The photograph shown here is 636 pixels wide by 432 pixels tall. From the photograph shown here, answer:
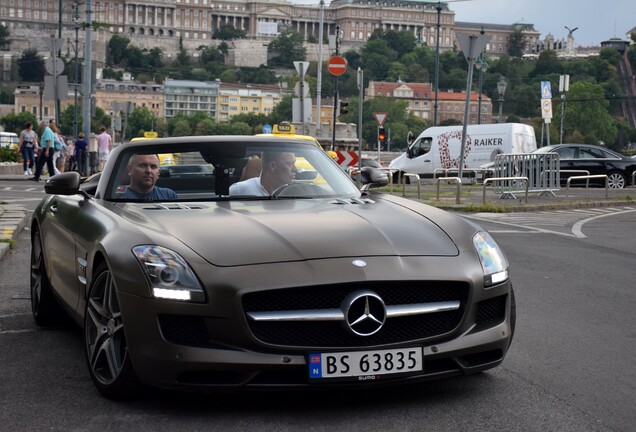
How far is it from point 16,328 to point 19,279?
2.67 meters

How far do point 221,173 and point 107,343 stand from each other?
1.45 metres

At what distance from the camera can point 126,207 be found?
5.90 metres

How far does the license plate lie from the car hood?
1.46 feet

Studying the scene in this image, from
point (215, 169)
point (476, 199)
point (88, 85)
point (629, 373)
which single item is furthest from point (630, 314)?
point (88, 85)

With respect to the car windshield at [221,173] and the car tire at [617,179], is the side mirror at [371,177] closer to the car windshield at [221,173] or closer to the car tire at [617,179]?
the car windshield at [221,173]

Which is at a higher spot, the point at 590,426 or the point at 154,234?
the point at 154,234

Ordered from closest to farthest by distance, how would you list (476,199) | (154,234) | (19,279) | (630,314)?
1. (154,234)
2. (630,314)
3. (19,279)
4. (476,199)

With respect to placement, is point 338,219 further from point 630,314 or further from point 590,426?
point 630,314

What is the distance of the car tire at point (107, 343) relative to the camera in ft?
16.4

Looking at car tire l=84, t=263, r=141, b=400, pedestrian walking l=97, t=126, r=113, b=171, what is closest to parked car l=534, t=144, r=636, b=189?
pedestrian walking l=97, t=126, r=113, b=171

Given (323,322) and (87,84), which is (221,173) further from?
(87,84)

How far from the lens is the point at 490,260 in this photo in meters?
5.27

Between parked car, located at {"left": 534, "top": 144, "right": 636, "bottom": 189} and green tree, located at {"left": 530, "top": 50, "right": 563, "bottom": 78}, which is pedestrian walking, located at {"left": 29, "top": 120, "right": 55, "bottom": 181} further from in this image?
green tree, located at {"left": 530, "top": 50, "right": 563, "bottom": 78}

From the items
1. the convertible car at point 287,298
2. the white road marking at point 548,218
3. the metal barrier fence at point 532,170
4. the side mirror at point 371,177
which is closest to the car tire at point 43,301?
the convertible car at point 287,298
